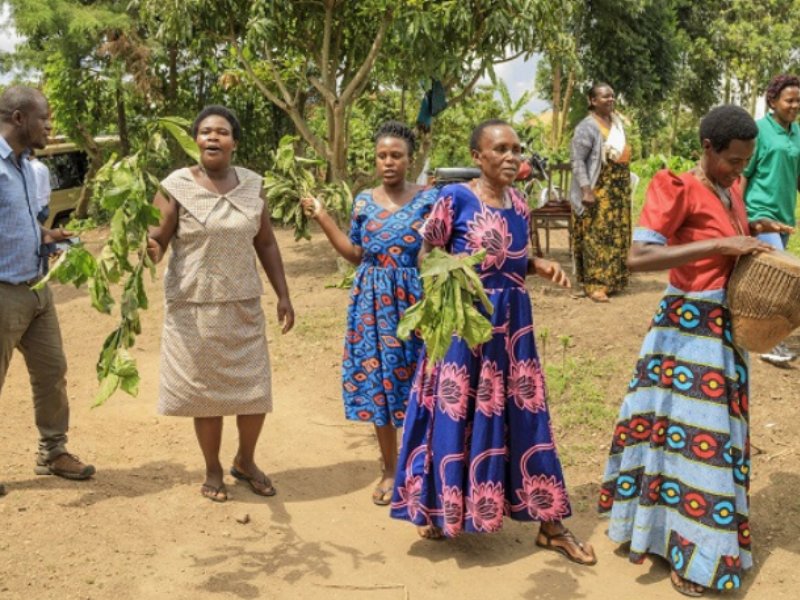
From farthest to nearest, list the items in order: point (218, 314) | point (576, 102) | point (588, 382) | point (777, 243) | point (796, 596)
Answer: point (576, 102)
point (588, 382)
point (777, 243)
point (218, 314)
point (796, 596)

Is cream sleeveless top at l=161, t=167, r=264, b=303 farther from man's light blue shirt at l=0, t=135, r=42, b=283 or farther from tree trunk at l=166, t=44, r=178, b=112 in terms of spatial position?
tree trunk at l=166, t=44, r=178, b=112

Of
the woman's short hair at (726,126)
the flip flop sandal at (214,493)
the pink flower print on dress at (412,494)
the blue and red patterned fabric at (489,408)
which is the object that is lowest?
the flip flop sandal at (214,493)

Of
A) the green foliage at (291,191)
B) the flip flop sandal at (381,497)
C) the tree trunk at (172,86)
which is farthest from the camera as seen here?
the tree trunk at (172,86)

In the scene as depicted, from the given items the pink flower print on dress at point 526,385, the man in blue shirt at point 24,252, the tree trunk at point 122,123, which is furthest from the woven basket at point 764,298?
the tree trunk at point 122,123

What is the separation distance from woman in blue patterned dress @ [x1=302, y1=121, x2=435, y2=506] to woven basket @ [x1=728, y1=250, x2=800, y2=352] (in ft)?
4.76

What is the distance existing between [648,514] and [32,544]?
2.60 m

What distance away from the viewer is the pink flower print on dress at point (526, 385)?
12.2ft

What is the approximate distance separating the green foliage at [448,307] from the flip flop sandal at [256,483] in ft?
5.16

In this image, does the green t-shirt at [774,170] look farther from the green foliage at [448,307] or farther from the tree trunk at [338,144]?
the tree trunk at [338,144]

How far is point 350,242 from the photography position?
4.34m

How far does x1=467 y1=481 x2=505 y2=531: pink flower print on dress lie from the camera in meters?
3.72

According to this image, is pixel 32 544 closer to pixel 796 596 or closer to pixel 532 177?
pixel 796 596

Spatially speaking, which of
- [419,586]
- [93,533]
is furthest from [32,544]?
[419,586]

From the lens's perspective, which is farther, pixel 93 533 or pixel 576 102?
pixel 576 102
